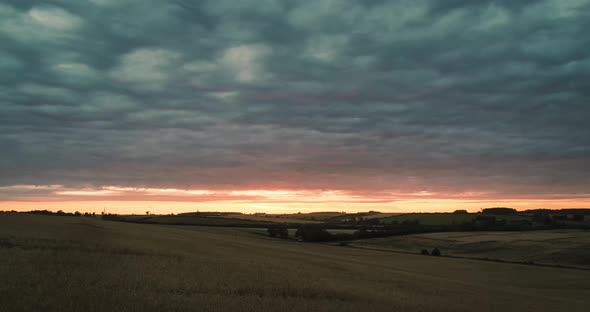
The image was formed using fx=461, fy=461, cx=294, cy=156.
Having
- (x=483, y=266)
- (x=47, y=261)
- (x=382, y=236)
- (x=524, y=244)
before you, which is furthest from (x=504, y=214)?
(x=47, y=261)

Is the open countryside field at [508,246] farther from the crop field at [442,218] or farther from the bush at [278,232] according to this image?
the crop field at [442,218]

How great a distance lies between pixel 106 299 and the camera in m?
12.2

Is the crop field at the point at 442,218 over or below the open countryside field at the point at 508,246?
over

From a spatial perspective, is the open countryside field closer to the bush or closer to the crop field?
the bush

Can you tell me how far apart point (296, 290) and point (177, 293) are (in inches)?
226

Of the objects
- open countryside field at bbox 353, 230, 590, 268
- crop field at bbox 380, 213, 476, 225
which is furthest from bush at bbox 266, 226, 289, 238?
crop field at bbox 380, 213, 476, 225

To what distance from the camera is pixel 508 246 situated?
92.2 m

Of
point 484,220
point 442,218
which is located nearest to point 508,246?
point 484,220

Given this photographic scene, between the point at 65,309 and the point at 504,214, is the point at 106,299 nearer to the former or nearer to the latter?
the point at 65,309

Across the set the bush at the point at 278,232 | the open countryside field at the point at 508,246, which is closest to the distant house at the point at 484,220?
the open countryside field at the point at 508,246

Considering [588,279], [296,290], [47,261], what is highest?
[47,261]

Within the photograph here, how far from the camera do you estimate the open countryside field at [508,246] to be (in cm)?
7746

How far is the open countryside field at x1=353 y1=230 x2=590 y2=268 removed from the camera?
7746 cm

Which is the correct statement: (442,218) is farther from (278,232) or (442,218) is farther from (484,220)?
(278,232)
